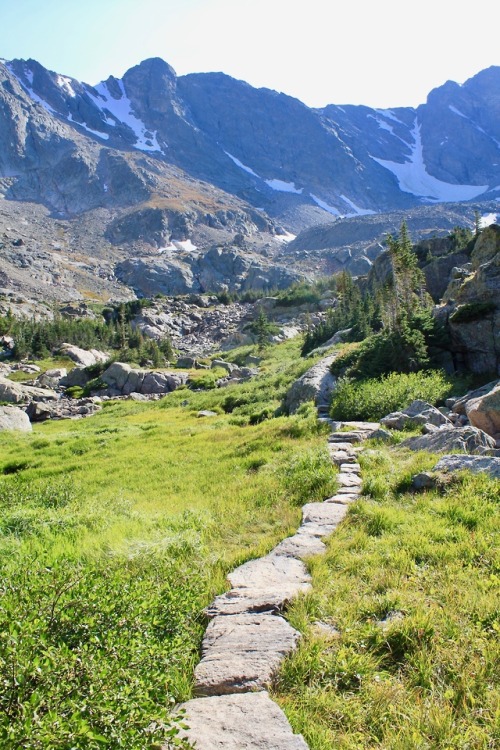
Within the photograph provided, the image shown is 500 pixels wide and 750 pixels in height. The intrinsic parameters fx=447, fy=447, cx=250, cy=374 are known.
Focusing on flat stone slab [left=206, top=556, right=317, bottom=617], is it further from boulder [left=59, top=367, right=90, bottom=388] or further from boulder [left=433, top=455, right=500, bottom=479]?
boulder [left=59, top=367, right=90, bottom=388]

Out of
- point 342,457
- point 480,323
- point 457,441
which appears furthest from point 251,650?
point 480,323

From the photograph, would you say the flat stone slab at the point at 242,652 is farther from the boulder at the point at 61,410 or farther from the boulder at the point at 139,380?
the boulder at the point at 139,380

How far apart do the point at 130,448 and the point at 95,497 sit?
835 centimetres

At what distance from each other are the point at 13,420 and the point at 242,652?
36.8 meters

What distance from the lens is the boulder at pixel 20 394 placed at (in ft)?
167

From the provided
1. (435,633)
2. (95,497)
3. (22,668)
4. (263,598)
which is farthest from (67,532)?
(435,633)

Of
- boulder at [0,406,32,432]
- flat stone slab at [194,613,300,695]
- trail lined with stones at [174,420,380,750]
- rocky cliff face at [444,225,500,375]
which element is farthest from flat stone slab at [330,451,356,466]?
boulder at [0,406,32,432]

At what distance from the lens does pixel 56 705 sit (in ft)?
9.87

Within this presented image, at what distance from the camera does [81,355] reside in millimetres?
86438

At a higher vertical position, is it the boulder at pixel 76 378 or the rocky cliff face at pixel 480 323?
the rocky cliff face at pixel 480 323

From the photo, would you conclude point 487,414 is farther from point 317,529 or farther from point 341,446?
point 317,529

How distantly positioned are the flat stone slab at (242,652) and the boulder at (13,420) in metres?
33.9

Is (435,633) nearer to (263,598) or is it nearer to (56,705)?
(263,598)

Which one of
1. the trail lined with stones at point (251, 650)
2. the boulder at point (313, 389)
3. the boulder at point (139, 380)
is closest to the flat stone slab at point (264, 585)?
the trail lined with stones at point (251, 650)
